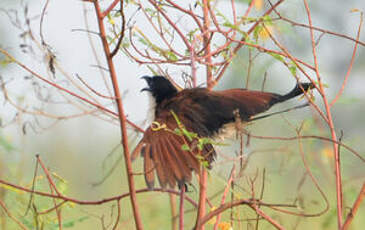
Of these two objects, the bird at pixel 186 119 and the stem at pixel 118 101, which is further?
the bird at pixel 186 119

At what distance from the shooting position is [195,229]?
1116mm

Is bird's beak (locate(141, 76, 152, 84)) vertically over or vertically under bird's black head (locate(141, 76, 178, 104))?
over

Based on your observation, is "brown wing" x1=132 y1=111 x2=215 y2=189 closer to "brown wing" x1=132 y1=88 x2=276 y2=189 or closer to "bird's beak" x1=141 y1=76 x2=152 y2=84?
"brown wing" x1=132 y1=88 x2=276 y2=189

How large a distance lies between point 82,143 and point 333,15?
4.35 m

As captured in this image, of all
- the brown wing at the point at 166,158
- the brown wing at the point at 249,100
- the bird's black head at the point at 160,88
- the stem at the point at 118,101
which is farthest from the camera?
the bird's black head at the point at 160,88

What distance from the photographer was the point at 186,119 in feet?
4.79

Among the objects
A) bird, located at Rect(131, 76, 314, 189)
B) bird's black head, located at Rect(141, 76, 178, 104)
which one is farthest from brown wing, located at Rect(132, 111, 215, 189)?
bird's black head, located at Rect(141, 76, 178, 104)

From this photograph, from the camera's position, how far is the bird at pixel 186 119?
1289mm

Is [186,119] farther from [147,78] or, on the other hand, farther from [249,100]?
[147,78]

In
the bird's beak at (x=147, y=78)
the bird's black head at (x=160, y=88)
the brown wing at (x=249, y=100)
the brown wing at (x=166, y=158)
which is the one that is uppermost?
the bird's beak at (x=147, y=78)

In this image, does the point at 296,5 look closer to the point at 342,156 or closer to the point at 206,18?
the point at 206,18

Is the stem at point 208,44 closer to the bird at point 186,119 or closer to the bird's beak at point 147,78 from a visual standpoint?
the bird at point 186,119

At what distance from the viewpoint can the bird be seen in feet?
4.23

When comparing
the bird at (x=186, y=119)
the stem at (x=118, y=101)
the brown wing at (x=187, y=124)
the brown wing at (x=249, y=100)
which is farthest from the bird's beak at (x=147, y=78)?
the stem at (x=118, y=101)
